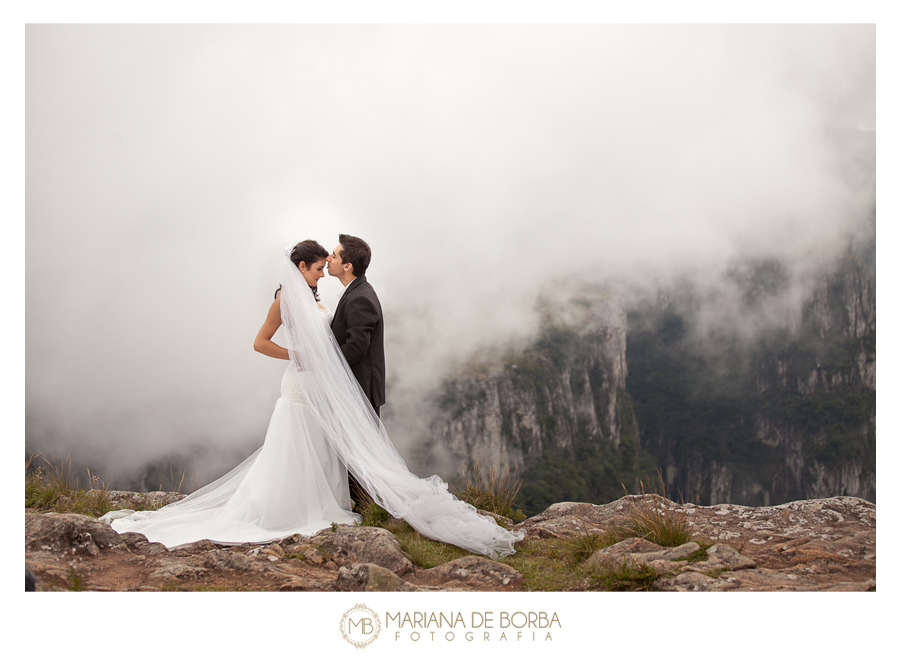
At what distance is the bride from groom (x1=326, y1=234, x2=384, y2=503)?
0.13 metres

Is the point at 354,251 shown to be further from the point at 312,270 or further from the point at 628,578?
the point at 628,578

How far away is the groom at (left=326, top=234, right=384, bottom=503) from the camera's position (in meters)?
5.16

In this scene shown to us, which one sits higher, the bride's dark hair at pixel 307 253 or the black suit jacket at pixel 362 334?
the bride's dark hair at pixel 307 253

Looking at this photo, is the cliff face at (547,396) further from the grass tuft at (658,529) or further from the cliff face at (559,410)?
the grass tuft at (658,529)

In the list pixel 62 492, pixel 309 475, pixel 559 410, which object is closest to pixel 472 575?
pixel 309 475

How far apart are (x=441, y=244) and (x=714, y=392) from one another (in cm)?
5608

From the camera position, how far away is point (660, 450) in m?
75.1

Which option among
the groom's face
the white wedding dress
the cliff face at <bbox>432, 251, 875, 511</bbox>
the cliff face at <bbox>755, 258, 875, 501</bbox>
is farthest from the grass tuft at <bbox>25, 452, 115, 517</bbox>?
the cliff face at <bbox>755, 258, 875, 501</bbox>

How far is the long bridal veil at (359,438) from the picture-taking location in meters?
4.50

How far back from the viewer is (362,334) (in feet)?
16.9

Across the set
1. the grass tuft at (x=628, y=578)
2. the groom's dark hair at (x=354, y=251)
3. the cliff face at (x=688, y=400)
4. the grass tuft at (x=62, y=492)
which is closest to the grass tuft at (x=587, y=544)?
the grass tuft at (x=628, y=578)

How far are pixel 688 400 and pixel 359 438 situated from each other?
84.0 m
